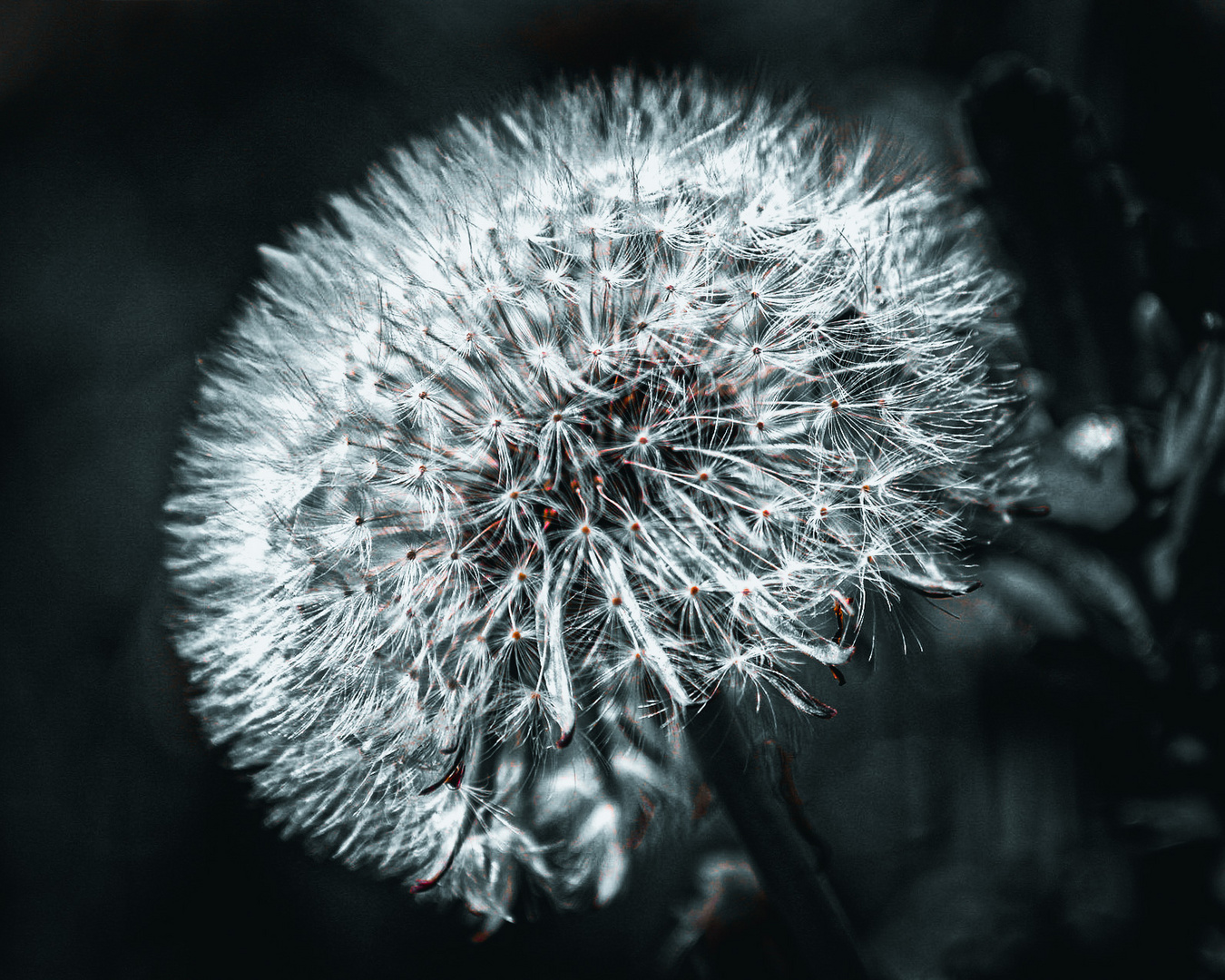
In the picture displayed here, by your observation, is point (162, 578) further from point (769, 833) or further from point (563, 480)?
point (769, 833)

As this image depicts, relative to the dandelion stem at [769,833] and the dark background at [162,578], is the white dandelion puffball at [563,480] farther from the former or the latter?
the dark background at [162,578]

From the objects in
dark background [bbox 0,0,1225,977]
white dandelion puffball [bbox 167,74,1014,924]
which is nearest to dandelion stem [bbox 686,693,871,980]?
white dandelion puffball [bbox 167,74,1014,924]

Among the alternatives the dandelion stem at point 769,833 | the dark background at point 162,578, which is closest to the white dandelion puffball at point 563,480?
the dandelion stem at point 769,833

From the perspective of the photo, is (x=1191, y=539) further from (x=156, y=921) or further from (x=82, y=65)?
(x=82, y=65)

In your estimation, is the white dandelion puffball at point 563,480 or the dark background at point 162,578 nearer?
the white dandelion puffball at point 563,480

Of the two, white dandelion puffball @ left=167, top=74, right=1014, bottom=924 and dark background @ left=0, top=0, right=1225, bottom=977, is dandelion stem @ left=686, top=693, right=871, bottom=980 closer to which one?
white dandelion puffball @ left=167, top=74, right=1014, bottom=924

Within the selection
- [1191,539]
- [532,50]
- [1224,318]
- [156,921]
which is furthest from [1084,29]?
[156,921]
